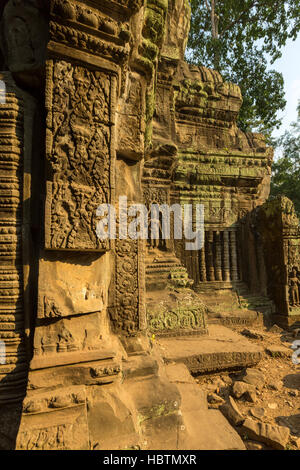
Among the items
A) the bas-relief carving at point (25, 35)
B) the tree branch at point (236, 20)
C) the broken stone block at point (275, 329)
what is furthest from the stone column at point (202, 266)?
the tree branch at point (236, 20)

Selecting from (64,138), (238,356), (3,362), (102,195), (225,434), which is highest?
(64,138)

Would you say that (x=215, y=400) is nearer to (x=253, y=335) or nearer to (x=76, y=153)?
(x=253, y=335)

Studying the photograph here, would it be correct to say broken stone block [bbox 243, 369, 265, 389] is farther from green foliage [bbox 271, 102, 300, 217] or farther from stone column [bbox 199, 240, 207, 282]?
green foliage [bbox 271, 102, 300, 217]

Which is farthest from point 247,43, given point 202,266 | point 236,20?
point 202,266

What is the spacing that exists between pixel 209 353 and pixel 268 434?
133 cm

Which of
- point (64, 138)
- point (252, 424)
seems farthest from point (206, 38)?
point (252, 424)

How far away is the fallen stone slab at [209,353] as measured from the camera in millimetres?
2865

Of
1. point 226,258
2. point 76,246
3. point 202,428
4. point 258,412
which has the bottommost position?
point 258,412

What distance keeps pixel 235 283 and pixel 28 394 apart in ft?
17.0

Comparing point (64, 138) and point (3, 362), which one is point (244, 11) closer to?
point (64, 138)

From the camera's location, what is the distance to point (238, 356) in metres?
3.05

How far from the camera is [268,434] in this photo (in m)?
1.63

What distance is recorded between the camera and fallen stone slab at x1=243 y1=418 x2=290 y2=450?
5.20 ft

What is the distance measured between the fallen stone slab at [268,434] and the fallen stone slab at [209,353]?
1.08 m
